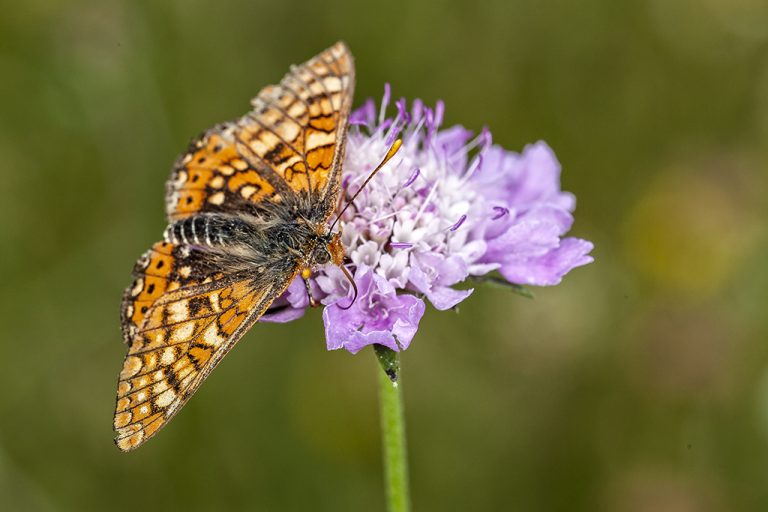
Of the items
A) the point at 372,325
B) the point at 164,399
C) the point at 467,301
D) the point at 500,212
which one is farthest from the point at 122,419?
the point at 467,301

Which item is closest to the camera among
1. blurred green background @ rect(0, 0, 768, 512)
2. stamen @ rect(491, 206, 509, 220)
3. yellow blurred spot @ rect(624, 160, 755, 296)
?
stamen @ rect(491, 206, 509, 220)

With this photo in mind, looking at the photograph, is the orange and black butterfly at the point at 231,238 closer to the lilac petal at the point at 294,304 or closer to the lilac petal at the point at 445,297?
the lilac petal at the point at 294,304

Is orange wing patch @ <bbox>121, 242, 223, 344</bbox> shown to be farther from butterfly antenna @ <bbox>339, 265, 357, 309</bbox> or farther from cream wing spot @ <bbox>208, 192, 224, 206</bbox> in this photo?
butterfly antenna @ <bbox>339, 265, 357, 309</bbox>

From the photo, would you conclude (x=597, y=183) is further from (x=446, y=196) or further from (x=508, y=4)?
(x=446, y=196)

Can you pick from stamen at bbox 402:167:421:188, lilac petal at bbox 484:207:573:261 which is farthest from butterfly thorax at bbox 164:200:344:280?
lilac petal at bbox 484:207:573:261

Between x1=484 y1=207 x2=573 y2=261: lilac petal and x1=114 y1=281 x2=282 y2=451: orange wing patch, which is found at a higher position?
x1=484 y1=207 x2=573 y2=261: lilac petal

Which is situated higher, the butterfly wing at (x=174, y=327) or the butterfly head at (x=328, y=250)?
the butterfly head at (x=328, y=250)

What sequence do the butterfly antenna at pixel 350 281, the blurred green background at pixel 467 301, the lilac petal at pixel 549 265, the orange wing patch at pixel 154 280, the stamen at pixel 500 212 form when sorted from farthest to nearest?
1. the blurred green background at pixel 467 301
2. the stamen at pixel 500 212
3. the lilac petal at pixel 549 265
4. the orange wing patch at pixel 154 280
5. the butterfly antenna at pixel 350 281

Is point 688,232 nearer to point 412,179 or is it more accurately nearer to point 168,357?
point 412,179

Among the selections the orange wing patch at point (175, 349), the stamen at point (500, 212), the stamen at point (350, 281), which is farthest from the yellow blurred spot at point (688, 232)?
the orange wing patch at point (175, 349)
